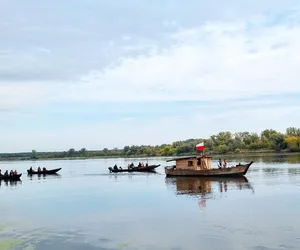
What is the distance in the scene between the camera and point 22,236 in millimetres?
24078

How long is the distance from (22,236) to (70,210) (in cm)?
929

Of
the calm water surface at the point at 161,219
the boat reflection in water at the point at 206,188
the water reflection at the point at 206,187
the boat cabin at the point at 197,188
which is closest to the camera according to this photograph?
the calm water surface at the point at 161,219

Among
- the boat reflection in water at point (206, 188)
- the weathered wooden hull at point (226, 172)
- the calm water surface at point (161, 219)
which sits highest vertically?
the weathered wooden hull at point (226, 172)

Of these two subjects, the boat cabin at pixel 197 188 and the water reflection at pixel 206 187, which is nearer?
the water reflection at pixel 206 187

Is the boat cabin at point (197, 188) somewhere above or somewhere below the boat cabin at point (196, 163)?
below

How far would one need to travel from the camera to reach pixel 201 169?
56656 mm

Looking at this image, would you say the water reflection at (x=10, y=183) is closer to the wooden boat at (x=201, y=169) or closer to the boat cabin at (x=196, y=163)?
the wooden boat at (x=201, y=169)

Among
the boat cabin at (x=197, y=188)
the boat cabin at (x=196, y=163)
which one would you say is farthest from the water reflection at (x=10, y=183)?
the boat cabin at (x=197, y=188)

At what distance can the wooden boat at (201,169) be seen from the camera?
5534 cm

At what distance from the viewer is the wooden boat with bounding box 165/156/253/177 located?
55344 mm

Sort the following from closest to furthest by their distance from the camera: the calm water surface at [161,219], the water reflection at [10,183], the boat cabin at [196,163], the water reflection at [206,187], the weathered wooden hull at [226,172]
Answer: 1. the calm water surface at [161,219]
2. the water reflection at [206,187]
3. the weathered wooden hull at [226,172]
4. the boat cabin at [196,163]
5. the water reflection at [10,183]

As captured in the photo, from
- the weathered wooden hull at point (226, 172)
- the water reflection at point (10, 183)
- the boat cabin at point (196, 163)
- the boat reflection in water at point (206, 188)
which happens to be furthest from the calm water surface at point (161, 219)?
the water reflection at point (10, 183)

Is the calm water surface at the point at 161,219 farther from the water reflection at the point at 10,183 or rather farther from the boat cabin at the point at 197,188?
the water reflection at the point at 10,183

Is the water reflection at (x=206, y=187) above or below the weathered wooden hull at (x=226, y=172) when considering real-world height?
below
